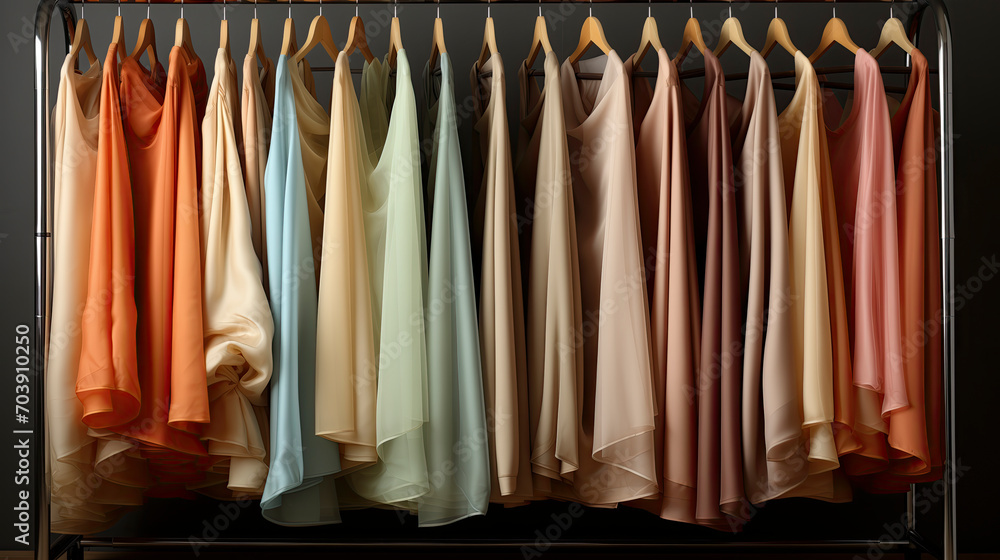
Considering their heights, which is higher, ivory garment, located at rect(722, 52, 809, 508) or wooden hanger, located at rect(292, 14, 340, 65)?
wooden hanger, located at rect(292, 14, 340, 65)

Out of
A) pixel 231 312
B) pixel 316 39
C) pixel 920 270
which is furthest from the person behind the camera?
pixel 316 39

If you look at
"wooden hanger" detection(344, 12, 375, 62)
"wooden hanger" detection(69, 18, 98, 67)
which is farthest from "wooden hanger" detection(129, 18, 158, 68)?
"wooden hanger" detection(344, 12, 375, 62)

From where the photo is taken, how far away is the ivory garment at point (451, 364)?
114 cm

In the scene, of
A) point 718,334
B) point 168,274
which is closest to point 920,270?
point 718,334

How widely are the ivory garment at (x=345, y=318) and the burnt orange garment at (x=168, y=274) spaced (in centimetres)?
20

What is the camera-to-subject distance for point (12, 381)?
1.69 metres

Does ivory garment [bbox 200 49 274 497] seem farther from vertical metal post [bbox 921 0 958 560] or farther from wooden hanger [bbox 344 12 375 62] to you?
vertical metal post [bbox 921 0 958 560]

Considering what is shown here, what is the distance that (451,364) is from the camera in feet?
3.79

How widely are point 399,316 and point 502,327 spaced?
0.18m

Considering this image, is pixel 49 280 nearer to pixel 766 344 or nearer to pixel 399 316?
pixel 399 316

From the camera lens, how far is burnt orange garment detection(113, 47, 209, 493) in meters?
1.08

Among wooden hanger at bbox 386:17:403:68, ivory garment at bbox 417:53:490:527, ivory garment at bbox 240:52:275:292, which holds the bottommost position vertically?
ivory garment at bbox 417:53:490:527

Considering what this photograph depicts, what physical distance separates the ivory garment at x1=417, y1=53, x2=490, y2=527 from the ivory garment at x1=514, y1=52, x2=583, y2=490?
11cm

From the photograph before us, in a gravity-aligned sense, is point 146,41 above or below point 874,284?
above
